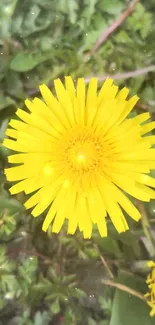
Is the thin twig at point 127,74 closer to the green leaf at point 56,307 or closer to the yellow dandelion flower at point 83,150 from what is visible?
the yellow dandelion flower at point 83,150

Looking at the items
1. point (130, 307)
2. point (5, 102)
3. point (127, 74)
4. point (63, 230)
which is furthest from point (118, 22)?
point (130, 307)

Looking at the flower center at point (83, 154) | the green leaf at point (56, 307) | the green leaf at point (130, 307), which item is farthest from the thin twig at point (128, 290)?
the flower center at point (83, 154)

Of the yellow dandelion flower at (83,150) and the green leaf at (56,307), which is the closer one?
the yellow dandelion flower at (83,150)

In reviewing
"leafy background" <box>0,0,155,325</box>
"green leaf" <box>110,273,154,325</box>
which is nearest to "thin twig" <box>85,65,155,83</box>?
"leafy background" <box>0,0,155,325</box>

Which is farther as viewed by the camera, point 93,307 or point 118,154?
point 93,307

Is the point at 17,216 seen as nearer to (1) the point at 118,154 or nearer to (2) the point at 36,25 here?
(1) the point at 118,154

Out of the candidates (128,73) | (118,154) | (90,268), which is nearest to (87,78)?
(128,73)

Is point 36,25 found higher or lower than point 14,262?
higher
